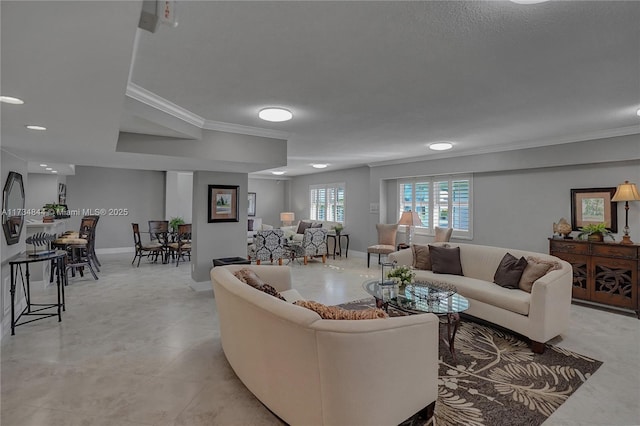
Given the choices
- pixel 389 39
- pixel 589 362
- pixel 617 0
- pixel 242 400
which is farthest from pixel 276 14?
pixel 589 362

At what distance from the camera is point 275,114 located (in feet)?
11.8

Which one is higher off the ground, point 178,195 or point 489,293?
point 178,195

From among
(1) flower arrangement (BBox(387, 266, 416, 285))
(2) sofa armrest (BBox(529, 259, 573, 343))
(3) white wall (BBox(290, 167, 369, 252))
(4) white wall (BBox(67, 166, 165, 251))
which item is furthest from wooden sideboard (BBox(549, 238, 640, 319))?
(4) white wall (BBox(67, 166, 165, 251))

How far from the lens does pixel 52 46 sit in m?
1.28

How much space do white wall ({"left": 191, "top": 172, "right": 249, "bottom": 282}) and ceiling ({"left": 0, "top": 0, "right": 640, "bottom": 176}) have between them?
114cm

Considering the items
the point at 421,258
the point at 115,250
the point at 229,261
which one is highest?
the point at 421,258

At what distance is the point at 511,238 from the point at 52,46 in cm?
→ 647

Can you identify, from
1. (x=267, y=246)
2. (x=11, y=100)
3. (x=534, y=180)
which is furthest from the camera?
(x=267, y=246)

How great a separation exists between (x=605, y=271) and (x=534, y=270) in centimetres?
166

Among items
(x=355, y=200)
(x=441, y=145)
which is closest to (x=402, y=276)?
(x=441, y=145)

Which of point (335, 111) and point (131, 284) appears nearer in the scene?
point (335, 111)

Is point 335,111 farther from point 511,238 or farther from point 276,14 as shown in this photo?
point 511,238

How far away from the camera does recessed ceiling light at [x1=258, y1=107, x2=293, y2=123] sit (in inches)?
137

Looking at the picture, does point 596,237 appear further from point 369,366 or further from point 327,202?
point 327,202
